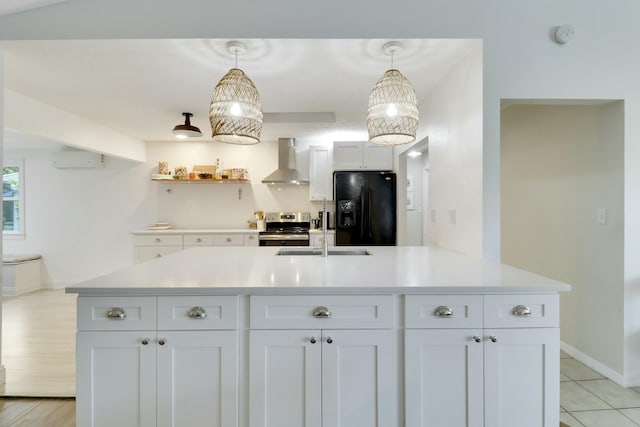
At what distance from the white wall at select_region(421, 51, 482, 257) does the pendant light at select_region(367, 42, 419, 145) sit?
0.60 meters

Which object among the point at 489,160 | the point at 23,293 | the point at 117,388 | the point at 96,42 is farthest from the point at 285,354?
the point at 23,293

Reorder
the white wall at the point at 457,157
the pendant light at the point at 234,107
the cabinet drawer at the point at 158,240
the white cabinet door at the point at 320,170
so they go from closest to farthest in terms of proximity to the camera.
Result: 1. the pendant light at the point at 234,107
2. the white wall at the point at 457,157
3. the cabinet drawer at the point at 158,240
4. the white cabinet door at the point at 320,170

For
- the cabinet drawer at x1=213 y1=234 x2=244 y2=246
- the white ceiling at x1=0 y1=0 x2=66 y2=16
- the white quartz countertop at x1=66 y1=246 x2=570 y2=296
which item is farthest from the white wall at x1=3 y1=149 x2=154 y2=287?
the white quartz countertop at x1=66 y1=246 x2=570 y2=296

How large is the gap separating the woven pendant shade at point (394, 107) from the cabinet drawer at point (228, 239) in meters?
3.17

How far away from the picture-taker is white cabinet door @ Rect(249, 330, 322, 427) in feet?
4.55

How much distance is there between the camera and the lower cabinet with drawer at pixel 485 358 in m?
1.40

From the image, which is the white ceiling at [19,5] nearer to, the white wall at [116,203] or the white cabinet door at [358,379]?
the white cabinet door at [358,379]

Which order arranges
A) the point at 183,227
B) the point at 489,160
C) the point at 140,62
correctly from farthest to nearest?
the point at 183,227, the point at 140,62, the point at 489,160

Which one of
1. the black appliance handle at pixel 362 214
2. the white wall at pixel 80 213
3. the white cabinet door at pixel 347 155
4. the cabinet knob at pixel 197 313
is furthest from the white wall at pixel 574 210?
the white wall at pixel 80 213

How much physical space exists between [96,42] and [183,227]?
338 cm

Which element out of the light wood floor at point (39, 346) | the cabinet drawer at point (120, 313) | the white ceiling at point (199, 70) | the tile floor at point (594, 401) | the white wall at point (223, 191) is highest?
the white ceiling at point (199, 70)

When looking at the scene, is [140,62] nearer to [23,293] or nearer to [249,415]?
[249,415]

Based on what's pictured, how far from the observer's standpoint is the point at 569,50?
2078mm

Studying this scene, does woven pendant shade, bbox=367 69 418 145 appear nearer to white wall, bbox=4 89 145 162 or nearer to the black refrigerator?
the black refrigerator
